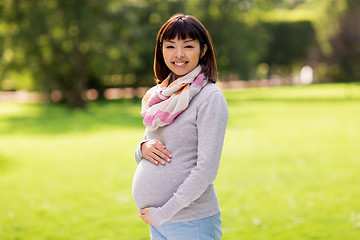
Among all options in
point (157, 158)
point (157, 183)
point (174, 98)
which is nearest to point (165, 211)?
point (157, 183)

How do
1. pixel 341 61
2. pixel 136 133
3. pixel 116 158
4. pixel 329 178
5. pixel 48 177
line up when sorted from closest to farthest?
pixel 329 178 < pixel 48 177 < pixel 116 158 < pixel 136 133 < pixel 341 61

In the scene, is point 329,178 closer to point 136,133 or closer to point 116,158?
point 116,158

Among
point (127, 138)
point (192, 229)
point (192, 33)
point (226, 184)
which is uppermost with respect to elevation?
point (192, 33)

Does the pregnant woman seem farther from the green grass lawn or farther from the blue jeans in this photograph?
the green grass lawn

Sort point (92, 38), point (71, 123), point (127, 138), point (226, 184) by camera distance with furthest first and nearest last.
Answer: point (92, 38)
point (71, 123)
point (127, 138)
point (226, 184)

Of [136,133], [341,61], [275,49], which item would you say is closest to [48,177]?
[136,133]

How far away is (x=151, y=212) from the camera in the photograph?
235 cm

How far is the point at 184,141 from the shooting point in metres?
2.31

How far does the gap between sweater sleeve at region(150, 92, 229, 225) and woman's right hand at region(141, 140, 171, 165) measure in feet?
0.59

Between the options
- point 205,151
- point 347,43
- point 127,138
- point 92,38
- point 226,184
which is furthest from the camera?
point 347,43

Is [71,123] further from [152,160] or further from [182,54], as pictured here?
[182,54]

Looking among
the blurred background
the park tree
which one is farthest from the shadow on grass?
the park tree

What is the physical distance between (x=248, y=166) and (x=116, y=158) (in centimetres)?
312

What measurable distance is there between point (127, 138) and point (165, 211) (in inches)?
465
